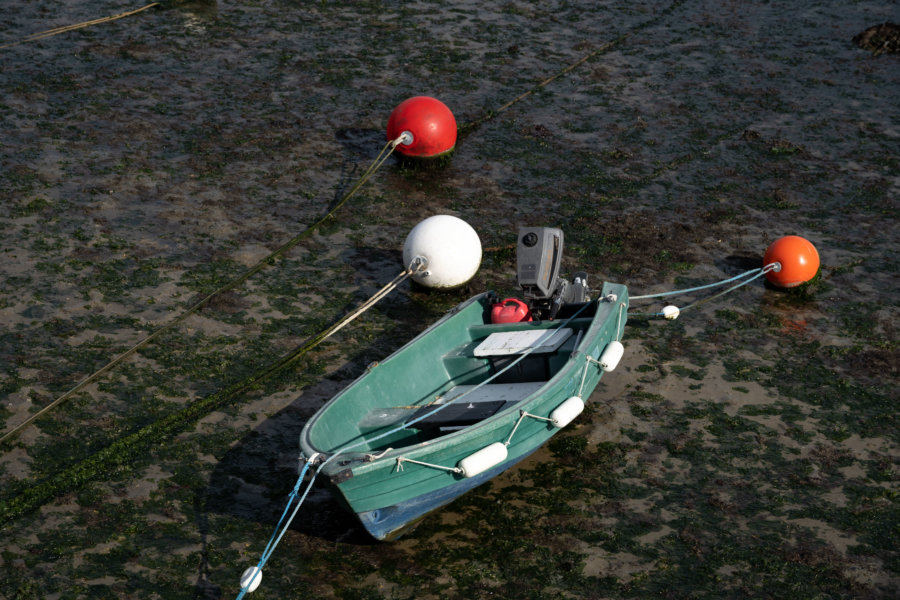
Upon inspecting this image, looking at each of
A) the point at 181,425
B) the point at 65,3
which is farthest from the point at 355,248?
the point at 65,3

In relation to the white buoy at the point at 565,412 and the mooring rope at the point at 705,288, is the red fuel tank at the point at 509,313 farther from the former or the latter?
the white buoy at the point at 565,412

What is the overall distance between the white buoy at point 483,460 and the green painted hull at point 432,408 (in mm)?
82

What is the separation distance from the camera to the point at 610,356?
8.27 metres

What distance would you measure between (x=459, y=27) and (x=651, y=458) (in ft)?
36.7

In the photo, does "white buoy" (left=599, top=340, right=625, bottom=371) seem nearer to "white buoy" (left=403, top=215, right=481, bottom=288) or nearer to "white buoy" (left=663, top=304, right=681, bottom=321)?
"white buoy" (left=663, top=304, right=681, bottom=321)

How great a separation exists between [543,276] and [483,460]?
256 cm

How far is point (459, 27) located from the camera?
17.5 meters

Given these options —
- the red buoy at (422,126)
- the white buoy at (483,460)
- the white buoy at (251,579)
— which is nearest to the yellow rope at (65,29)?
the red buoy at (422,126)

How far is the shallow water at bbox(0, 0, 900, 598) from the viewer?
7230 mm

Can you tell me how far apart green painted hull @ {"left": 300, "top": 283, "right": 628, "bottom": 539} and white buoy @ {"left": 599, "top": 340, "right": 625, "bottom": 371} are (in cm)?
8

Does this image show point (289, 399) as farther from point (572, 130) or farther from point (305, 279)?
point (572, 130)

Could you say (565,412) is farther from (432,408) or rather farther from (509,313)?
(509,313)

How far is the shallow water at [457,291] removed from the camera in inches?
285

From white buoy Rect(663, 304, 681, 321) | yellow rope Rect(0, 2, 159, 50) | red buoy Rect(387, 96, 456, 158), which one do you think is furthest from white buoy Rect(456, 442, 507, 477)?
yellow rope Rect(0, 2, 159, 50)
